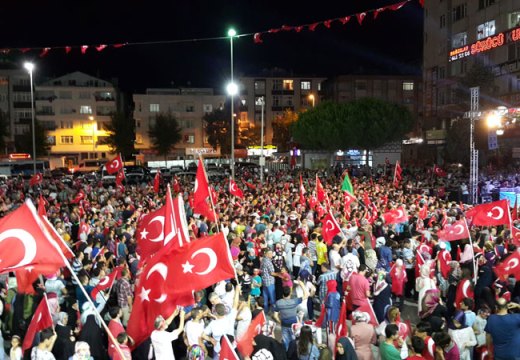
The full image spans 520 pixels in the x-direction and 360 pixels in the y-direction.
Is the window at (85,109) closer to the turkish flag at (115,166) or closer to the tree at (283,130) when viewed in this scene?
the tree at (283,130)

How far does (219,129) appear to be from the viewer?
7050cm

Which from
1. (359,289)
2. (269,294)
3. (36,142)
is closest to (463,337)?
(359,289)

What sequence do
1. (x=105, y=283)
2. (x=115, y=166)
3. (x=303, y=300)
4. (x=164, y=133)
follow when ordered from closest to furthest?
1. (x=303, y=300)
2. (x=105, y=283)
3. (x=115, y=166)
4. (x=164, y=133)

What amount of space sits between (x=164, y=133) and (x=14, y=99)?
2183 centimetres

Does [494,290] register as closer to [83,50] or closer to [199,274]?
[199,274]

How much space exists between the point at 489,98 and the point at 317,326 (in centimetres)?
3954

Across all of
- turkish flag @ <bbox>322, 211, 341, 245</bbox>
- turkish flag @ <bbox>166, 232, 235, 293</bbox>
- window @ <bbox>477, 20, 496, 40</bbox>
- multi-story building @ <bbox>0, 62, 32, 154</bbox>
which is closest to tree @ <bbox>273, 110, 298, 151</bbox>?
window @ <bbox>477, 20, 496, 40</bbox>

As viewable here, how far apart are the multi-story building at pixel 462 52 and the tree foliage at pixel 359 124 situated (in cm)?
411

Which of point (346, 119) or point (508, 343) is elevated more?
point (346, 119)

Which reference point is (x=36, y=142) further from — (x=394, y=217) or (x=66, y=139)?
(x=394, y=217)

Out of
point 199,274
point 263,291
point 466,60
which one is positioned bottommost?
point 263,291

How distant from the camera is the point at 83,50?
867 inches

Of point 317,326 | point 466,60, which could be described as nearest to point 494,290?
point 317,326

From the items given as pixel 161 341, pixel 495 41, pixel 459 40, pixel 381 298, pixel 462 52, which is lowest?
pixel 381 298
